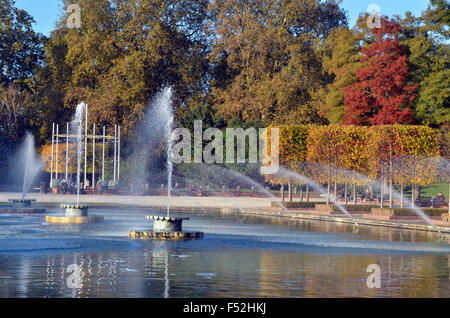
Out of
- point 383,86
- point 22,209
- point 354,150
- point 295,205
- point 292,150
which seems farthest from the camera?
point 383,86

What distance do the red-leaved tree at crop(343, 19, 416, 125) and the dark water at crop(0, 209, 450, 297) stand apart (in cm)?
2956

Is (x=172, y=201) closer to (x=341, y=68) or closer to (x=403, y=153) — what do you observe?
(x=403, y=153)

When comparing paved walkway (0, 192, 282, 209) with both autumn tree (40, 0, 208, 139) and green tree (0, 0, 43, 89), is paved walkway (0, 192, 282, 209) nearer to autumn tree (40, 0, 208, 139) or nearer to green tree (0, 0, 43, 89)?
autumn tree (40, 0, 208, 139)

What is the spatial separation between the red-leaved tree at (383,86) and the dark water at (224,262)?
29.6m

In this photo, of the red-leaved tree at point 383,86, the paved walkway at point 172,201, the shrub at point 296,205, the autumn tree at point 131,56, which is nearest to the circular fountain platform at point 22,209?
the paved walkway at point 172,201

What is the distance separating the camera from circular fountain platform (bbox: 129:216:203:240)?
24938 millimetres

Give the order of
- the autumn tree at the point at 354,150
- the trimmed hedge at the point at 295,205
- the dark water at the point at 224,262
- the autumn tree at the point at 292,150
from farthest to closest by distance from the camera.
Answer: the autumn tree at the point at 292,150 < the autumn tree at the point at 354,150 < the trimmed hedge at the point at 295,205 < the dark water at the point at 224,262

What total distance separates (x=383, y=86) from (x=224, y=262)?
43421mm

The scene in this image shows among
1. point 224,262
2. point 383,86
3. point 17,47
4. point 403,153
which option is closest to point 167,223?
point 224,262

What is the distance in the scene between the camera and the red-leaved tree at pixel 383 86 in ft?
191

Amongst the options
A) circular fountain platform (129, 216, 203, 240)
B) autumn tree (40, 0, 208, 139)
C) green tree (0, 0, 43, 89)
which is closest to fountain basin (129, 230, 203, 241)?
circular fountain platform (129, 216, 203, 240)

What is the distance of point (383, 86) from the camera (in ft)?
196

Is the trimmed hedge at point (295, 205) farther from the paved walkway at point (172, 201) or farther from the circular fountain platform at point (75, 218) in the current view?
the circular fountain platform at point (75, 218)

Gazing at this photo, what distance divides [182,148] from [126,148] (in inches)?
211
